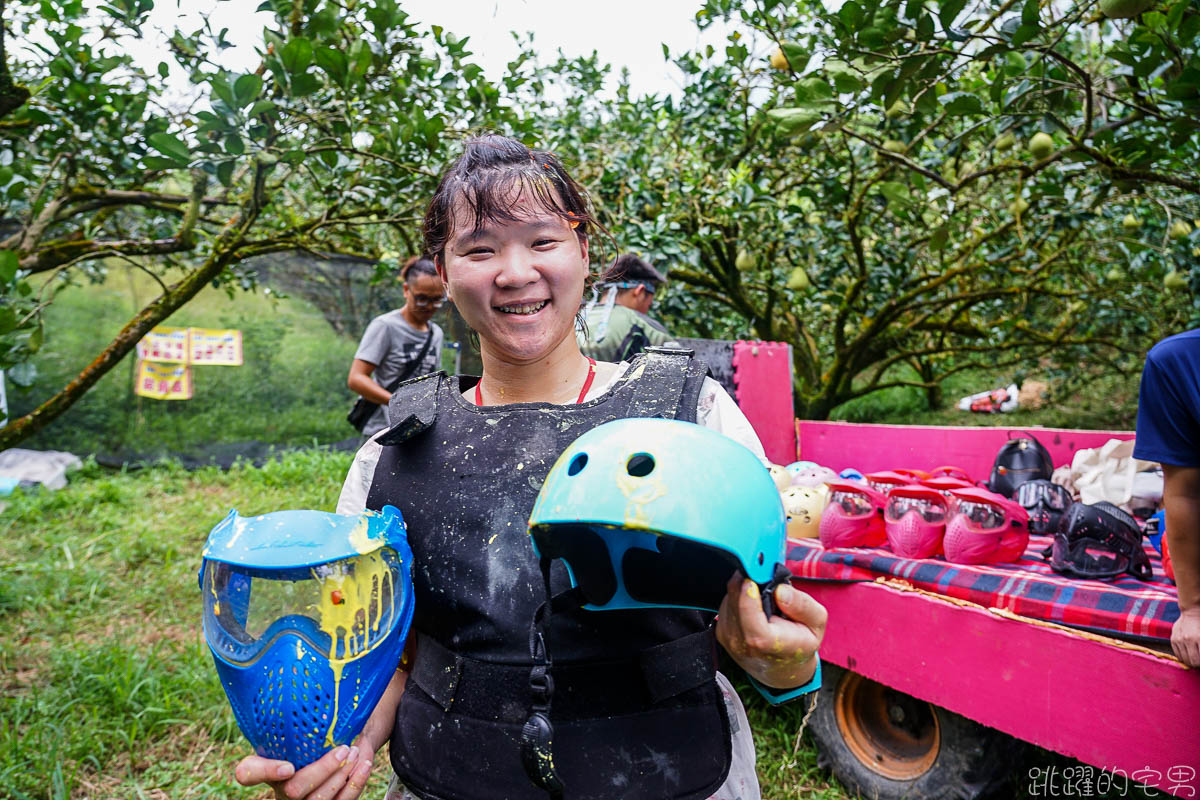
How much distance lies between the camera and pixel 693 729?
1091mm

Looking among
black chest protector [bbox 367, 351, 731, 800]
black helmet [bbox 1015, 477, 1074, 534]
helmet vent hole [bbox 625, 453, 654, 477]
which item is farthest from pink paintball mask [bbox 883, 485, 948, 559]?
helmet vent hole [bbox 625, 453, 654, 477]

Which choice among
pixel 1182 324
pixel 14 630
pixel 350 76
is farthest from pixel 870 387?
pixel 14 630

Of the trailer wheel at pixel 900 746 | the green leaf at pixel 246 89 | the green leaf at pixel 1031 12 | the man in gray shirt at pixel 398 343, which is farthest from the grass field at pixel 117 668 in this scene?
the green leaf at pixel 1031 12

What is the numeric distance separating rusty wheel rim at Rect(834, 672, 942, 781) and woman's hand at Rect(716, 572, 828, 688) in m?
1.90

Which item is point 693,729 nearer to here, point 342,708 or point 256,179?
point 342,708

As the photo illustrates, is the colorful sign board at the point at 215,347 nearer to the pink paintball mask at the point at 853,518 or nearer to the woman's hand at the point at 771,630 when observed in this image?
the pink paintball mask at the point at 853,518

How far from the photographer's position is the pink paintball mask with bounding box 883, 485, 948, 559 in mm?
2635

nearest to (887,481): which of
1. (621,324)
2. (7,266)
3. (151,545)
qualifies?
(621,324)

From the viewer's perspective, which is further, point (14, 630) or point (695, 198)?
point (695, 198)

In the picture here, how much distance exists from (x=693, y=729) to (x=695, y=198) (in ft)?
13.0

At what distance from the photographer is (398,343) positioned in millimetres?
4375

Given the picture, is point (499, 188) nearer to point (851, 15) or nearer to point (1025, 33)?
point (851, 15)

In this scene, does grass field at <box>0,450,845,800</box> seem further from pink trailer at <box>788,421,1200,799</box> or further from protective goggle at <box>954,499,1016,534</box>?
protective goggle at <box>954,499,1016,534</box>

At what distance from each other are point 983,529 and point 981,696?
0.58 m
